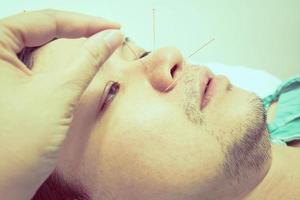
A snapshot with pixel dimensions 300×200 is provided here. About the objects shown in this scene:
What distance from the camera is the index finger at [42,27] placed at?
0.73 meters

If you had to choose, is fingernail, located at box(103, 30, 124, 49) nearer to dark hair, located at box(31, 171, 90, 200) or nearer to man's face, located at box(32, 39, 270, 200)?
man's face, located at box(32, 39, 270, 200)

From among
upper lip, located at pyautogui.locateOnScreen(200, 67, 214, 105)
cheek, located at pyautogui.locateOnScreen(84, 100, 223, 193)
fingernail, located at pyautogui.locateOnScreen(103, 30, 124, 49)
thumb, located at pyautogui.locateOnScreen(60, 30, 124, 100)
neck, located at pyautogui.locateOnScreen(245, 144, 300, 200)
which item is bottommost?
neck, located at pyautogui.locateOnScreen(245, 144, 300, 200)

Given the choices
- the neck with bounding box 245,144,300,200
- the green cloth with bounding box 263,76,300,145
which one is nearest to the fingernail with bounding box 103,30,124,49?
the neck with bounding box 245,144,300,200

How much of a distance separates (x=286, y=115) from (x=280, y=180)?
0.34 meters

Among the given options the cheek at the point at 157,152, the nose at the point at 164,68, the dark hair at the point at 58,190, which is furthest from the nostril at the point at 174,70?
the dark hair at the point at 58,190

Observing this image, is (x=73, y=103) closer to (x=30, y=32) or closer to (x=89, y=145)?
(x=89, y=145)

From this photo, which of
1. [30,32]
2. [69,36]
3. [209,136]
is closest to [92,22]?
[69,36]

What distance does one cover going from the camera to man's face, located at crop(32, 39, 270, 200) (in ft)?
2.35

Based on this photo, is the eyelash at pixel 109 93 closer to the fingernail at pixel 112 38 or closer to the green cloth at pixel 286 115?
the fingernail at pixel 112 38

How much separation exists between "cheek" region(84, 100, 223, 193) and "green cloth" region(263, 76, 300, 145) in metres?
0.50

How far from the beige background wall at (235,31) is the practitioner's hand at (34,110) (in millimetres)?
904

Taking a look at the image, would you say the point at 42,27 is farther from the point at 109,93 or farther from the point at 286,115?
the point at 286,115

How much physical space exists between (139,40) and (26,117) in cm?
103

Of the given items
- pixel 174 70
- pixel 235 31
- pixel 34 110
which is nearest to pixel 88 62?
pixel 34 110
